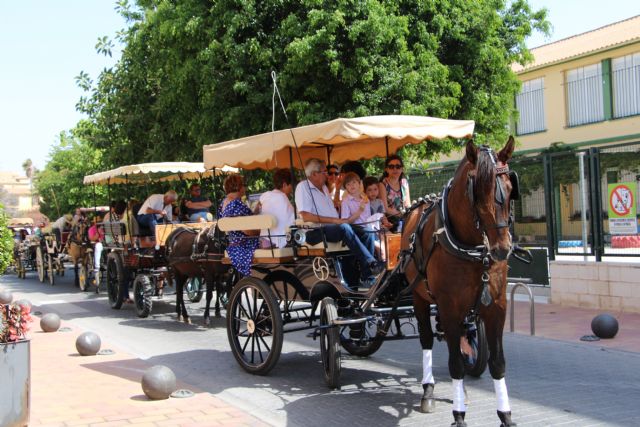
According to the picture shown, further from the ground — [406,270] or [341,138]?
[341,138]

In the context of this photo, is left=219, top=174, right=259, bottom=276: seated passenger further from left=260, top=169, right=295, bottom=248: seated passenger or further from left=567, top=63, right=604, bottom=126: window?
left=567, top=63, right=604, bottom=126: window

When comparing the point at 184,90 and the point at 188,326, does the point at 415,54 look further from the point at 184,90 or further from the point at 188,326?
the point at 188,326

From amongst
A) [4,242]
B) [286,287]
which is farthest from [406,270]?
[4,242]

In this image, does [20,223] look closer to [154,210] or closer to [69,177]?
[69,177]

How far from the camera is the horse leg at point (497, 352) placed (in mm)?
5449

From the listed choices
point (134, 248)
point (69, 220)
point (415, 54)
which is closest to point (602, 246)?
point (415, 54)

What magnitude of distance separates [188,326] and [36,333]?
2532 mm

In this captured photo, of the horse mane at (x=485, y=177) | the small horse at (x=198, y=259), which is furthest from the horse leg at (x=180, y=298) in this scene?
the horse mane at (x=485, y=177)

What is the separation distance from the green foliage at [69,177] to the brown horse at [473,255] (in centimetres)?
2570

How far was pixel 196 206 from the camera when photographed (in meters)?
14.8

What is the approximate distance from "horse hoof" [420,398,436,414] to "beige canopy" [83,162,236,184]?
7.47m

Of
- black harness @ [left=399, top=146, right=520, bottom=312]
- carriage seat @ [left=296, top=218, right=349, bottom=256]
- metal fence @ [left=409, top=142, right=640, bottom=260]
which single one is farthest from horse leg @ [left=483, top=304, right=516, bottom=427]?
metal fence @ [left=409, top=142, right=640, bottom=260]

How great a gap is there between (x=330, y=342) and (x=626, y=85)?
26.0 m

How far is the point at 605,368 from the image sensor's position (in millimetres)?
8055
